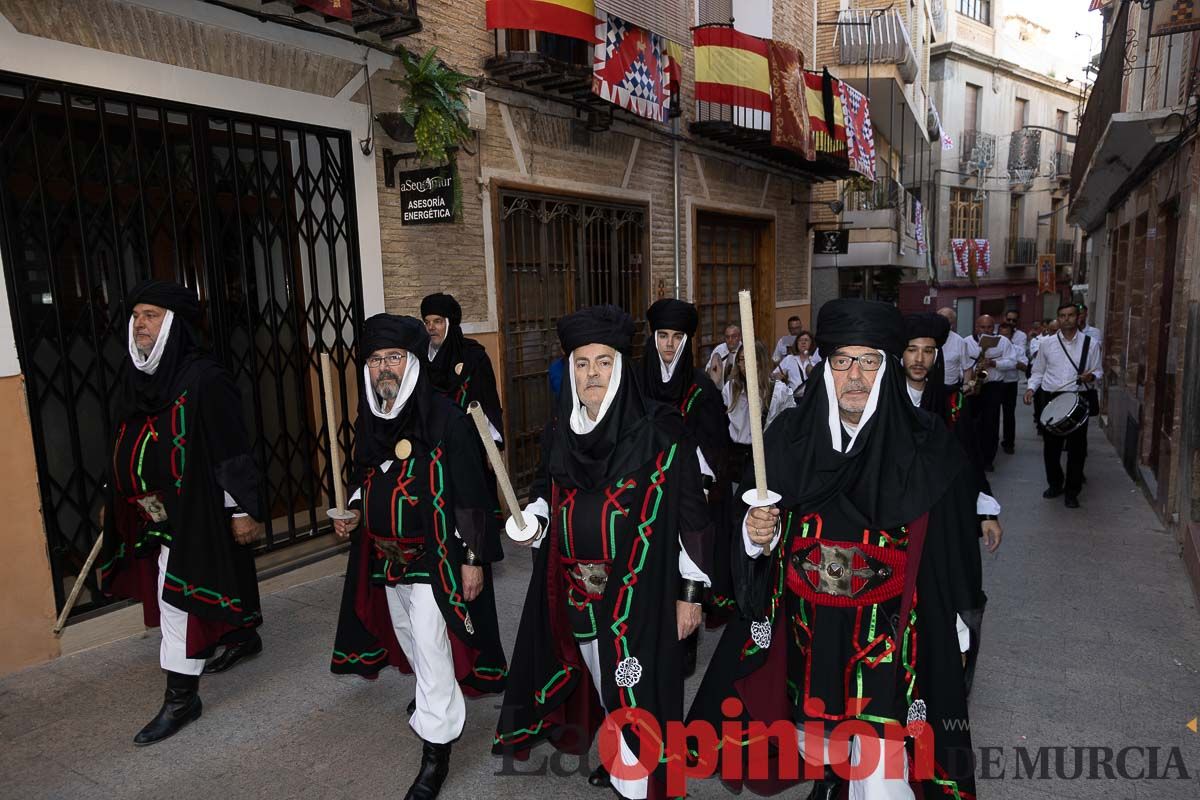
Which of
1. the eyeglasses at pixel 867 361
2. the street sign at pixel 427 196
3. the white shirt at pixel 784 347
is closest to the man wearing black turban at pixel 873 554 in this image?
the eyeglasses at pixel 867 361

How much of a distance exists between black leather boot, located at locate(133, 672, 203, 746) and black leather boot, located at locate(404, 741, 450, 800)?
4.64 ft

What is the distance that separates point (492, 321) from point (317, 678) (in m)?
3.85

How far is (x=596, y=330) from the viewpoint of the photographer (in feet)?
9.99

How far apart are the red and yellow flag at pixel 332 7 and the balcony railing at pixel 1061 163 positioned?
3567cm

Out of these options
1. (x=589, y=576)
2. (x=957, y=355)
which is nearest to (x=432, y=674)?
(x=589, y=576)

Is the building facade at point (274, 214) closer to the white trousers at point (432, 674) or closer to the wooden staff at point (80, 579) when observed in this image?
the wooden staff at point (80, 579)

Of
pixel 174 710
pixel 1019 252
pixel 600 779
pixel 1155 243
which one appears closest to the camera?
pixel 600 779

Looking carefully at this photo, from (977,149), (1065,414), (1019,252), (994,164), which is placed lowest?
(1065,414)

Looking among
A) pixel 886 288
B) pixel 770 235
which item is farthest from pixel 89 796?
pixel 886 288

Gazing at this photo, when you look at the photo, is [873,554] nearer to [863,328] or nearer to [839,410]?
[839,410]

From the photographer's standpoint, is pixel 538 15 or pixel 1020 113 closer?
pixel 538 15

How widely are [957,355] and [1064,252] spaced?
31975 millimetres

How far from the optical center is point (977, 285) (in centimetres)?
3028

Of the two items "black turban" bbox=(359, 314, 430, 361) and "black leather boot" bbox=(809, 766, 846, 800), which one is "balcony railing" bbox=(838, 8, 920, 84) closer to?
"black turban" bbox=(359, 314, 430, 361)
